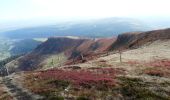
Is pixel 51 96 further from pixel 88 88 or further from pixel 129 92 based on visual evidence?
pixel 129 92

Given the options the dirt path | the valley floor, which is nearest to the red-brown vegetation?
the valley floor

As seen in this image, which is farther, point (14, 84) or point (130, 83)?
point (14, 84)

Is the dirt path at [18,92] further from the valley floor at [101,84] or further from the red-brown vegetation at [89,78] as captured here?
the red-brown vegetation at [89,78]

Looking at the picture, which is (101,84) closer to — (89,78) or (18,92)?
(89,78)

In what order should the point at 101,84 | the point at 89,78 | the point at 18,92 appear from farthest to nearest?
1. the point at 89,78
2. the point at 101,84
3. the point at 18,92

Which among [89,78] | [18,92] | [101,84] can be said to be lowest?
[18,92]

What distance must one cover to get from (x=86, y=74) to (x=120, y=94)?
12.8m

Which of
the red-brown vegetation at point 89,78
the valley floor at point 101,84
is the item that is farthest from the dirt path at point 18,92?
the red-brown vegetation at point 89,78

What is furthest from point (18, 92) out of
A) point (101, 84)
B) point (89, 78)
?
point (101, 84)

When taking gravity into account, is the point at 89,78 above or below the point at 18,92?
above

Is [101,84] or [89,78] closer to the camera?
[101,84]

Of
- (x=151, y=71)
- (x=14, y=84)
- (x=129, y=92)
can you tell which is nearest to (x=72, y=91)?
(x=129, y=92)

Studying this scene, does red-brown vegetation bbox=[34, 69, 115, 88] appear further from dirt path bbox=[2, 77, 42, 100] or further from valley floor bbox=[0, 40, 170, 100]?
dirt path bbox=[2, 77, 42, 100]

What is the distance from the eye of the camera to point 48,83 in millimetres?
52219
